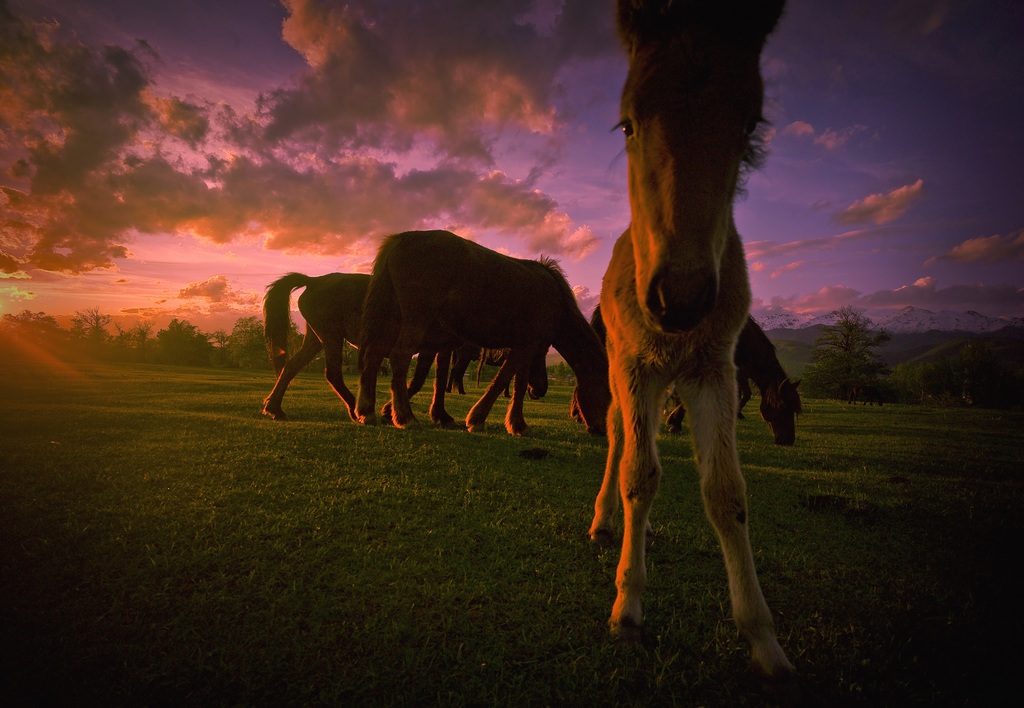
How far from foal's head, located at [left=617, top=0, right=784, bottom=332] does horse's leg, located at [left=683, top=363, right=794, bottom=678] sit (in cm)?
82

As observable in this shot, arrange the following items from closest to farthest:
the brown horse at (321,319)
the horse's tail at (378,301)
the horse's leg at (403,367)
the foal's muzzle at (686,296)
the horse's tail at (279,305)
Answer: the foal's muzzle at (686,296) → the horse's leg at (403,367) → the horse's tail at (378,301) → the brown horse at (321,319) → the horse's tail at (279,305)

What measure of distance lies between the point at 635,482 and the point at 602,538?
99cm

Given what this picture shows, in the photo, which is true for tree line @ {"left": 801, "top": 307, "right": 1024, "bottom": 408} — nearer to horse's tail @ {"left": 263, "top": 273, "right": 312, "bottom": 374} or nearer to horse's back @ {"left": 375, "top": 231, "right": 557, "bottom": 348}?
horse's back @ {"left": 375, "top": 231, "right": 557, "bottom": 348}

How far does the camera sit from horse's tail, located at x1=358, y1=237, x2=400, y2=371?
753 cm

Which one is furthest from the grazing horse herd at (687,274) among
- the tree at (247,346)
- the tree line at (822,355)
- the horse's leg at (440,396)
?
the tree at (247,346)

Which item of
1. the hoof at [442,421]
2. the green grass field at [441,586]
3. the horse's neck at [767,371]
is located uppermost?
the horse's neck at [767,371]

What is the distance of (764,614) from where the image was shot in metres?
1.86

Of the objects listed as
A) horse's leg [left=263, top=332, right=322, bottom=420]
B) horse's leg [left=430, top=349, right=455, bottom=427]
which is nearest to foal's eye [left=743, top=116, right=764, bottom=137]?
horse's leg [left=430, top=349, right=455, bottom=427]

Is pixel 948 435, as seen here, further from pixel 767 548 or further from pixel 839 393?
pixel 839 393

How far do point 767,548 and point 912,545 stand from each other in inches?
56.8

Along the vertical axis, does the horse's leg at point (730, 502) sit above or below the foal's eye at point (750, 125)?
below

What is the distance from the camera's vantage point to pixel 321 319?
895cm

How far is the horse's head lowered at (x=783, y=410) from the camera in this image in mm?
8281

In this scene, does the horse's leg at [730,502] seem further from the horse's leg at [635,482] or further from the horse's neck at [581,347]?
the horse's neck at [581,347]
